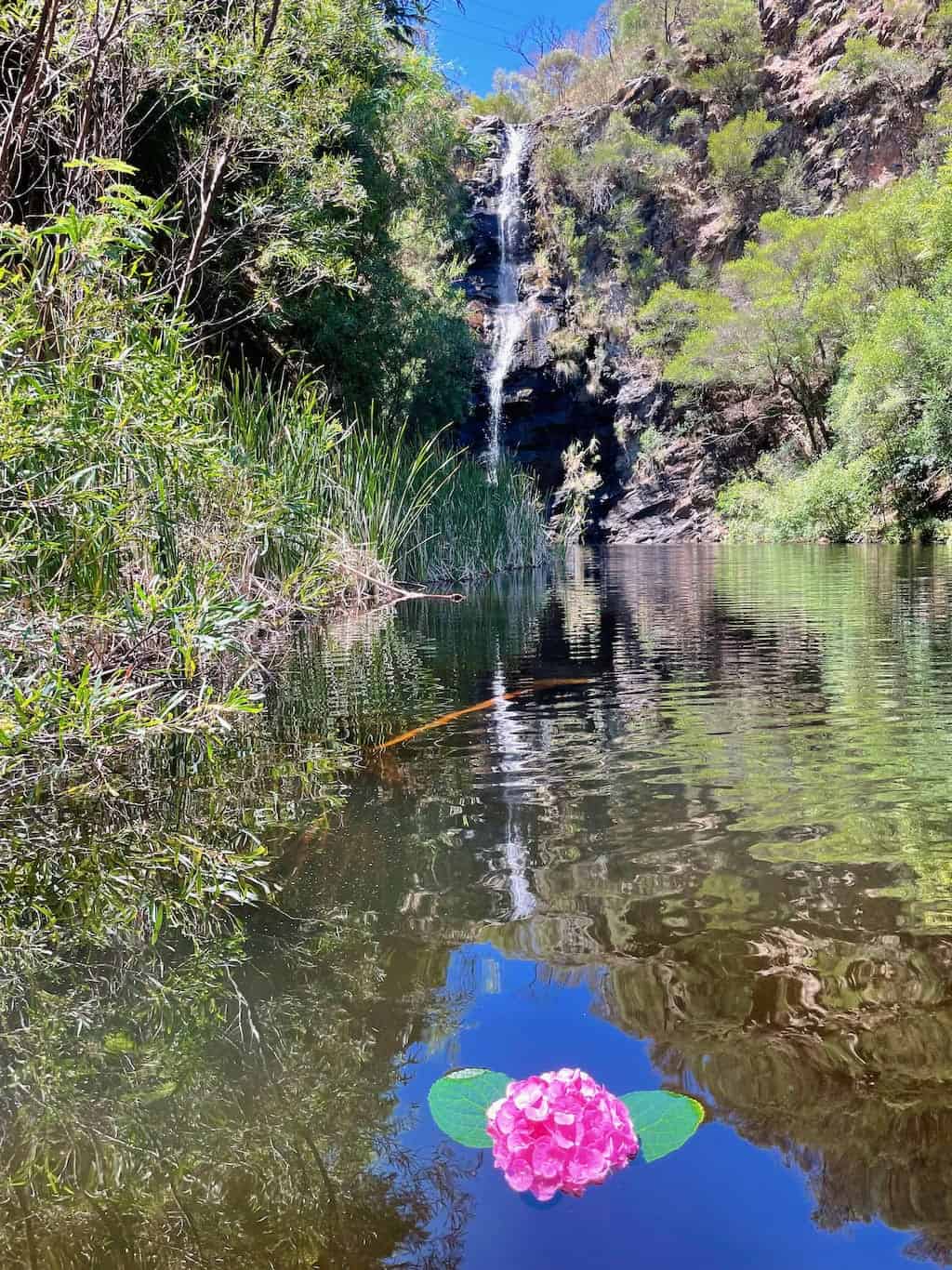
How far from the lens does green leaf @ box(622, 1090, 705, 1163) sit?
3.18 ft

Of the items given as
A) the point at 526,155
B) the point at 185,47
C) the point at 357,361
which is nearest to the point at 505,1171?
the point at 185,47

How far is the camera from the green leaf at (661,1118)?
97cm

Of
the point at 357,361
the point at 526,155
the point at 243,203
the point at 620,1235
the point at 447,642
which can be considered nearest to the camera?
the point at 620,1235

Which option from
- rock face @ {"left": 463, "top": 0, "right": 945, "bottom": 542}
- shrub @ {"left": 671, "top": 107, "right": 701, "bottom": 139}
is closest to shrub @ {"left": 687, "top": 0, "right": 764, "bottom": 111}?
rock face @ {"left": 463, "top": 0, "right": 945, "bottom": 542}

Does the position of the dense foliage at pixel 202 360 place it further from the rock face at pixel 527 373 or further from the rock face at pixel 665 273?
the rock face at pixel 665 273

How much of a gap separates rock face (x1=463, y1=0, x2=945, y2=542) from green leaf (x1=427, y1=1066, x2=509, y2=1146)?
31385 mm

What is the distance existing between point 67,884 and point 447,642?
413 cm

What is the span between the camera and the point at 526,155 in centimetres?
3597

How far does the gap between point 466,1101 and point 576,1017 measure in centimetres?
24

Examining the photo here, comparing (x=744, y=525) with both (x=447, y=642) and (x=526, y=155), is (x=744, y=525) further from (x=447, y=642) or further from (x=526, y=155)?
(x=447, y=642)

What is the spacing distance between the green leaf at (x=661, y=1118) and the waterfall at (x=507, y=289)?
99.4 feet

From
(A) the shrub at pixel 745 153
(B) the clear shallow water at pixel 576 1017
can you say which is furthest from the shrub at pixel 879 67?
(B) the clear shallow water at pixel 576 1017

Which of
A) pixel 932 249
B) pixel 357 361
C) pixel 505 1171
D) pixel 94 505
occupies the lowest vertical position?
pixel 505 1171

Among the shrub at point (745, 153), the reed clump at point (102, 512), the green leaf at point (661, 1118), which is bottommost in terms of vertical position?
the green leaf at point (661, 1118)
